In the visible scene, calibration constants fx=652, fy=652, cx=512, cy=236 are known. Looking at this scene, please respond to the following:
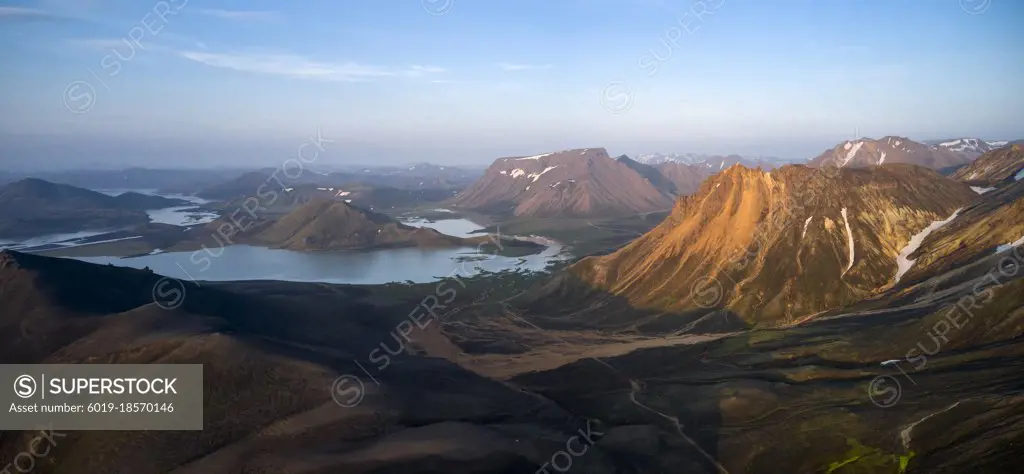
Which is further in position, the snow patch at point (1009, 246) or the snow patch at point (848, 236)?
the snow patch at point (848, 236)

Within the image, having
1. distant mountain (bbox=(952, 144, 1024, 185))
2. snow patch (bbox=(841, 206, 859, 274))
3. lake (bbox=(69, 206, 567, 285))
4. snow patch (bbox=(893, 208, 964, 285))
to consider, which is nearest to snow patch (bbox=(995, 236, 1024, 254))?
snow patch (bbox=(893, 208, 964, 285))

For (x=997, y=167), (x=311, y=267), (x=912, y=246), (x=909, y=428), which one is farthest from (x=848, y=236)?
(x=311, y=267)

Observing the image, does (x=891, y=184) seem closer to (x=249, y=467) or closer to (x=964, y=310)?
(x=964, y=310)

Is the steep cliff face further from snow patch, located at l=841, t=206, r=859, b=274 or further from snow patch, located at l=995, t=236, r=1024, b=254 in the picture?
snow patch, located at l=995, t=236, r=1024, b=254

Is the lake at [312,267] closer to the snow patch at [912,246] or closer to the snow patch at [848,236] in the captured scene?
the snow patch at [848,236]

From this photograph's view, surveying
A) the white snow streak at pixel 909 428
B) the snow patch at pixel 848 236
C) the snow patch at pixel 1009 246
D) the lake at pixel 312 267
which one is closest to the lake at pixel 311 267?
the lake at pixel 312 267

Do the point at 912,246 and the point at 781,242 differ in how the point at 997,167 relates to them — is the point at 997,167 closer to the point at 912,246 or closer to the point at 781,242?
the point at 912,246
